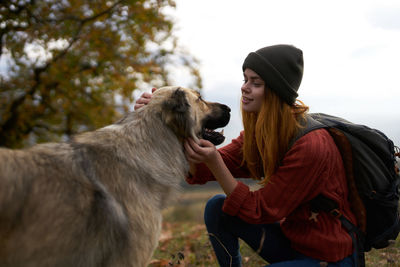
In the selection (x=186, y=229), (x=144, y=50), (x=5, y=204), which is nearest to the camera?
(x=5, y=204)

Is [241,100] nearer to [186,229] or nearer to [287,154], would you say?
[287,154]

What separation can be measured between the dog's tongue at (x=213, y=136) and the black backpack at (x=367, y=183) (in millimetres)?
669

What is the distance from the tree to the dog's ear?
27.9ft

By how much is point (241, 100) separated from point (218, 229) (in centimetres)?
109

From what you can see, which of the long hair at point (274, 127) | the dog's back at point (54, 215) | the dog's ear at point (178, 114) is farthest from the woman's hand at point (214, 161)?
the dog's back at point (54, 215)

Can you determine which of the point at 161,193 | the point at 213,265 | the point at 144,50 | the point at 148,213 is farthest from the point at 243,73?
the point at 144,50

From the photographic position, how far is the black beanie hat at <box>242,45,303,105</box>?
2.63 metres

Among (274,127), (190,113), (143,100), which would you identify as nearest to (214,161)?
(190,113)

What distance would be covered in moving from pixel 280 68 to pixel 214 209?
4.20ft

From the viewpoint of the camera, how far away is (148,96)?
114 inches

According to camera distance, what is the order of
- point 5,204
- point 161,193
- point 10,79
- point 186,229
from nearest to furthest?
1. point 5,204
2. point 161,193
3. point 186,229
4. point 10,79

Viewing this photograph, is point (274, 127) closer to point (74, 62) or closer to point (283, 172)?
point (283, 172)

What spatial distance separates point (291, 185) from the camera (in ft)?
8.22

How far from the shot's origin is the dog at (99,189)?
1.94 metres
